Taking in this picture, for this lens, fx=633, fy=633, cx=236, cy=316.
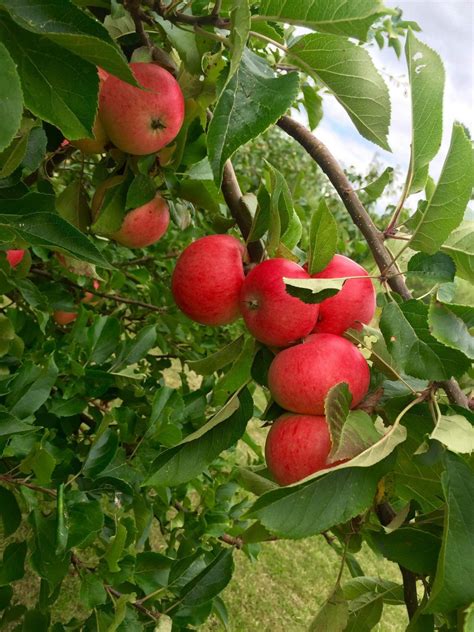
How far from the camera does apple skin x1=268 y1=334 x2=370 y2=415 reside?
0.74 metres

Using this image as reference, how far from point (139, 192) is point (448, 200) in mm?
424

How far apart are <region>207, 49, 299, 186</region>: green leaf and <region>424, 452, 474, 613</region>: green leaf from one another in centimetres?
38

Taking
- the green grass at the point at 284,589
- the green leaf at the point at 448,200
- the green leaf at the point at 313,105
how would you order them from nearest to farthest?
the green leaf at the point at 448,200
the green leaf at the point at 313,105
the green grass at the point at 284,589

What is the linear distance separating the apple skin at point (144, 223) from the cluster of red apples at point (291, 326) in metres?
0.14

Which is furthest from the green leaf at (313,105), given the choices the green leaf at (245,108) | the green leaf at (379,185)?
the green leaf at (245,108)

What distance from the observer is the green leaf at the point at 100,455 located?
100cm

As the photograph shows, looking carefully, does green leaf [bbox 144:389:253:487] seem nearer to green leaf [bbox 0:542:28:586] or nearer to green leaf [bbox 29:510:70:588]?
green leaf [bbox 29:510:70:588]

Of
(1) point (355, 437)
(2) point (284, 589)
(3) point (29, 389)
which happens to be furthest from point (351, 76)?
(2) point (284, 589)

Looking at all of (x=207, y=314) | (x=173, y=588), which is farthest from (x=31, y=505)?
(x=207, y=314)

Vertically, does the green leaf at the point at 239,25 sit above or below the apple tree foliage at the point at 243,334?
above

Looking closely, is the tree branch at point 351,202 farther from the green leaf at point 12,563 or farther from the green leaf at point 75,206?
the green leaf at point 12,563

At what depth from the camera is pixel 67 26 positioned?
0.54m

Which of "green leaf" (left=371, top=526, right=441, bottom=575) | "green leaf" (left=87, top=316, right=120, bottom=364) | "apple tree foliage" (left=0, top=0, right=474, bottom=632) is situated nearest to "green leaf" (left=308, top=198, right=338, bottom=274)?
"apple tree foliage" (left=0, top=0, right=474, bottom=632)

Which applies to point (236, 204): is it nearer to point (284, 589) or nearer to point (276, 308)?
point (276, 308)
